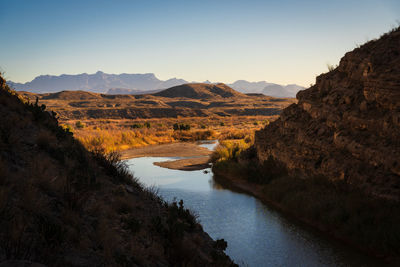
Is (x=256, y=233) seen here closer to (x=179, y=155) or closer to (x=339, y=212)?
(x=339, y=212)

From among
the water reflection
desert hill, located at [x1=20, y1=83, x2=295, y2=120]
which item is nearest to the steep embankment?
the water reflection

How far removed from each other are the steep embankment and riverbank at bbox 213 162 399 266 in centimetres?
469

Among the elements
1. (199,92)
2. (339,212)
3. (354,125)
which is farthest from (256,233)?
(199,92)

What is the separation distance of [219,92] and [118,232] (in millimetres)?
160427

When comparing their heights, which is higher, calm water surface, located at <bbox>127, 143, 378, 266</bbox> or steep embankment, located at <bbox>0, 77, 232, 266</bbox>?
steep embankment, located at <bbox>0, 77, 232, 266</bbox>

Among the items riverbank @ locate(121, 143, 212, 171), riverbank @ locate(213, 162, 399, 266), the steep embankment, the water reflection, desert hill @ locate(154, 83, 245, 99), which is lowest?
riverbank @ locate(121, 143, 212, 171)

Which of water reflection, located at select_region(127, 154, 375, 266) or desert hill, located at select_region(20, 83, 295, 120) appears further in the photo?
desert hill, located at select_region(20, 83, 295, 120)

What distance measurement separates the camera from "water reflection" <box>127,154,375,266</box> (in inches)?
360

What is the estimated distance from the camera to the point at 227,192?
1702 centimetres

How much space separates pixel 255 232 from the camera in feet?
37.1

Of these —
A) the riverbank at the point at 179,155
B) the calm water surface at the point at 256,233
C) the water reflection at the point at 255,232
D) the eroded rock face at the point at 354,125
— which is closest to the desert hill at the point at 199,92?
the riverbank at the point at 179,155

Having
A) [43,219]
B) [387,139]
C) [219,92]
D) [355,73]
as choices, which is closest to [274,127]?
[355,73]

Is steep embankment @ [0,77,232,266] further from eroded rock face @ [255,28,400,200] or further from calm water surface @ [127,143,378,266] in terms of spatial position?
eroded rock face @ [255,28,400,200]

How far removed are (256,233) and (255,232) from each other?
10 centimetres
